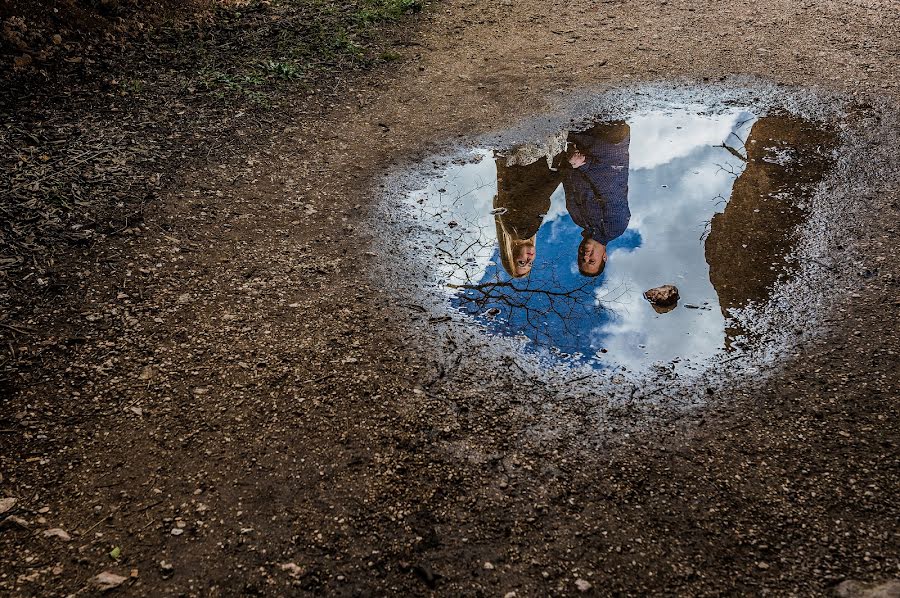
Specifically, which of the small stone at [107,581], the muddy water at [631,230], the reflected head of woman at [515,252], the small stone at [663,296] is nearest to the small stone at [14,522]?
the small stone at [107,581]

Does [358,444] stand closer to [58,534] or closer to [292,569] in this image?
[292,569]

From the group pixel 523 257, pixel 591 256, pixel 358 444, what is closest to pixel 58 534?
pixel 358 444

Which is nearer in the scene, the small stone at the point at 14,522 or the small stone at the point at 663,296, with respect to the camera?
the small stone at the point at 14,522

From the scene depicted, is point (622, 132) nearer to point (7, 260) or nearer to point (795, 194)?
point (795, 194)

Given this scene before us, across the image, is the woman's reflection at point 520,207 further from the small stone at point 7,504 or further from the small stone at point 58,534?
the small stone at point 7,504

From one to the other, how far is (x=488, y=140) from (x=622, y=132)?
3.70ft

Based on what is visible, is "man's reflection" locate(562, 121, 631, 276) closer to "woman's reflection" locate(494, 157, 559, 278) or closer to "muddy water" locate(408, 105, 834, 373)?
"muddy water" locate(408, 105, 834, 373)

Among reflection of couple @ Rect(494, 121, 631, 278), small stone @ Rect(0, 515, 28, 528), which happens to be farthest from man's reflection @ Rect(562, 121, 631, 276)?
small stone @ Rect(0, 515, 28, 528)

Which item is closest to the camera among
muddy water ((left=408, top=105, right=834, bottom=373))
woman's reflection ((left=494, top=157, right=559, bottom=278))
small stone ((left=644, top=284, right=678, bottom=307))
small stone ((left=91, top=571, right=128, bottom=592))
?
small stone ((left=91, top=571, right=128, bottom=592))

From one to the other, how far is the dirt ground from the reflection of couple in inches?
36.6

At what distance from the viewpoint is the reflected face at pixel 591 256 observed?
3924 mm

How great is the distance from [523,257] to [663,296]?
0.90 m

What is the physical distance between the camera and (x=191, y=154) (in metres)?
5.00

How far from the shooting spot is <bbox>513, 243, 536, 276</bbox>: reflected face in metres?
3.93
